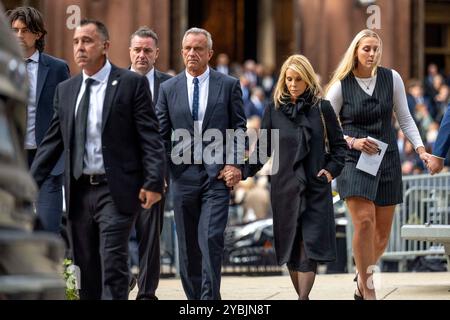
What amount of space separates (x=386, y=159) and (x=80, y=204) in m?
3.42

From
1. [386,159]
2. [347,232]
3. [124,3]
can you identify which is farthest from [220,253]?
[124,3]

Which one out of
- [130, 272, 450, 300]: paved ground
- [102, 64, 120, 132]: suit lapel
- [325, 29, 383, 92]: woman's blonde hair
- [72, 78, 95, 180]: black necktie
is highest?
[325, 29, 383, 92]: woman's blonde hair

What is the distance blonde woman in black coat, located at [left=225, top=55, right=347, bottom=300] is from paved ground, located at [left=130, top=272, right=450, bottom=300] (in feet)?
4.34

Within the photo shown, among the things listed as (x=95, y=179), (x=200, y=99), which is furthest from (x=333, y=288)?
(x=95, y=179)

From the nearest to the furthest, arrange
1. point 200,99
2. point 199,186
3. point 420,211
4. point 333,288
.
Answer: point 199,186 → point 200,99 → point 333,288 → point 420,211

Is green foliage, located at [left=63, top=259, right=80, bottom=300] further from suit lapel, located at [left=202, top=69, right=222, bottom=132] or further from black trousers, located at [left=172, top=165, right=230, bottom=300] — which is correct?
suit lapel, located at [left=202, top=69, right=222, bottom=132]

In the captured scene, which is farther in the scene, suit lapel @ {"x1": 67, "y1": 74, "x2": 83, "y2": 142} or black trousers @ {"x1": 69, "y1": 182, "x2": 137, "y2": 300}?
suit lapel @ {"x1": 67, "y1": 74, "x2": 83, "y2": 142}

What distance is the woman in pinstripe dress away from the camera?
37.2 feet

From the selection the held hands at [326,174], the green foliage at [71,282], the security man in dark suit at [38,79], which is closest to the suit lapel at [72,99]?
the green foliage at [71,282]

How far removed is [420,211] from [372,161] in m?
5.21

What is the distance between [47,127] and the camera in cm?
1079

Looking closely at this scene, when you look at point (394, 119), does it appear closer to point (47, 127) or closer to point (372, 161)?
point (372, 161)

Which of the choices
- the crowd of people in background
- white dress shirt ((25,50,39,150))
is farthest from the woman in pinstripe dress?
the crowd of people in background

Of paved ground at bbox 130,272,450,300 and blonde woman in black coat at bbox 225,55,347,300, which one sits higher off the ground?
blonde woman in black coat at bbox 225,55,347,300
